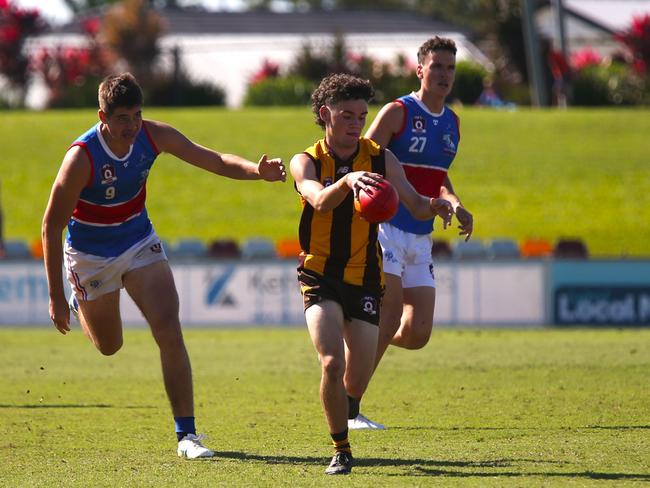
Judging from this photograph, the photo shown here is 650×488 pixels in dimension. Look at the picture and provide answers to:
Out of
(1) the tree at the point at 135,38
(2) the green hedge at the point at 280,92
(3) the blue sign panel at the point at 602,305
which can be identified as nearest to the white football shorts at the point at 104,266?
(3) the blue sign panel at the point at 602,305

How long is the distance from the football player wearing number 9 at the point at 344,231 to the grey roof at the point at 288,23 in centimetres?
5176

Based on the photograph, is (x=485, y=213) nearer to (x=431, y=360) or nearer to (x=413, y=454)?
(x=431, y=360)

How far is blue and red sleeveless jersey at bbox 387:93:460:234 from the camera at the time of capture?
9.45m

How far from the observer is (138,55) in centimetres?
4706

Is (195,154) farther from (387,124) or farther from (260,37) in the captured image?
(260,37)

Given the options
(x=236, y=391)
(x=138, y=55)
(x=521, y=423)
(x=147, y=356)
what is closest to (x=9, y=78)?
(x=138, y=55)

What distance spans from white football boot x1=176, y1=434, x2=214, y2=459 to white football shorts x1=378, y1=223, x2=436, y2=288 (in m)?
2.16

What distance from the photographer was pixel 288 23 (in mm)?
Result: 61938

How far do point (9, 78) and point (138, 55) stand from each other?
188 inches

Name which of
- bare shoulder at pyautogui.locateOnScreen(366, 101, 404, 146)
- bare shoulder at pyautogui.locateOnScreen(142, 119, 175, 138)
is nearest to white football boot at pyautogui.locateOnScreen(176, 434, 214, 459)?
bare shoulder at pyautogui.locateOnScreen(142, 119, 175, 138)

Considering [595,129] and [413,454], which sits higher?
[595,129]

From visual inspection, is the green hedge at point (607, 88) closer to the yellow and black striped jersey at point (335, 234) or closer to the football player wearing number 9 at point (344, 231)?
the football player wearing number 9 at point (344, 231)

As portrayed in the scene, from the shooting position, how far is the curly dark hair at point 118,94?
7.78 metres

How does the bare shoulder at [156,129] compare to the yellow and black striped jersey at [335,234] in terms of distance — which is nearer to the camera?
the yellow and black striped jersey at [335,234]
